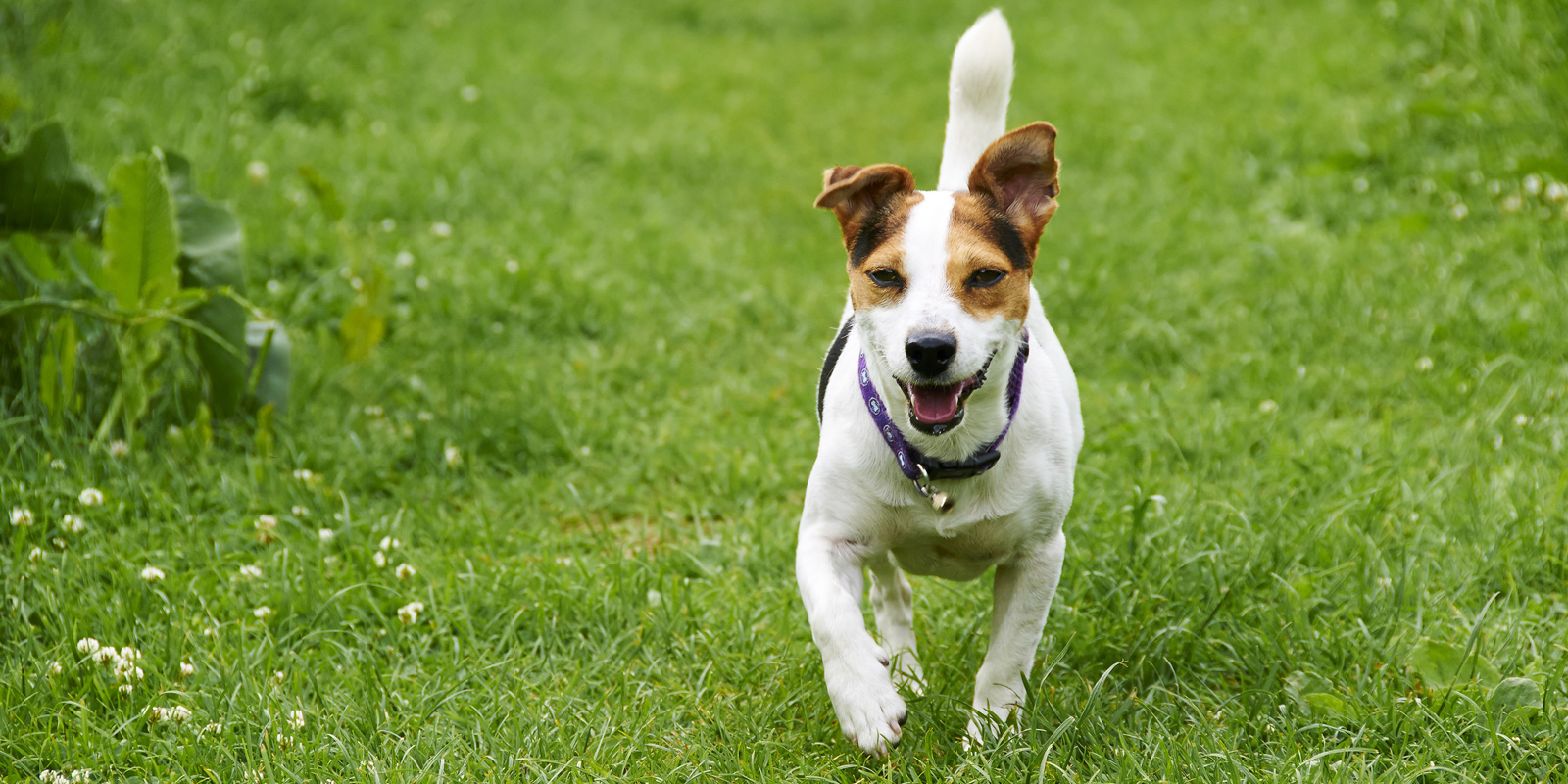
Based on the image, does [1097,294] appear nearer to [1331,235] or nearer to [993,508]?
[1331,235]

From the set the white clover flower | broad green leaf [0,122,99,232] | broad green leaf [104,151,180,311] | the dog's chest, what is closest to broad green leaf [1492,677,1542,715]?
the dog's chest

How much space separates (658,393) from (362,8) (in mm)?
6789

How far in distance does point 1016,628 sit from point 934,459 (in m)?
0.46

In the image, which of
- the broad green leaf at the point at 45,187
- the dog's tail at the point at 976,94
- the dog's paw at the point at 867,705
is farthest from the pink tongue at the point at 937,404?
the broad green leaf at the point at 45,187

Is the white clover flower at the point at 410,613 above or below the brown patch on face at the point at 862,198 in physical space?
below

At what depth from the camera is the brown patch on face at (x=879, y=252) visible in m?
2.86

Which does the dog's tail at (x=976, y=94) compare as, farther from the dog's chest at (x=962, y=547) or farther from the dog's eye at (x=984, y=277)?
the dog's chest at (x=962, y=547)

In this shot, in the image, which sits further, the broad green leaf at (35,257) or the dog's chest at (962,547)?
the broad green leaf at (35,257)

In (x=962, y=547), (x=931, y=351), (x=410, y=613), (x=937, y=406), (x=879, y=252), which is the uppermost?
(x=879, y=252)

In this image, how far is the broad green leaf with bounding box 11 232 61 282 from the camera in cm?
411

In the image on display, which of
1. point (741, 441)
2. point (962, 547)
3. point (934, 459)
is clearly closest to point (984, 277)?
point (934, 459)

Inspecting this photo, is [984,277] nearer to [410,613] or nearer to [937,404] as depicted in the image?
[937,404]

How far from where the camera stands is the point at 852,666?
8.92 ft

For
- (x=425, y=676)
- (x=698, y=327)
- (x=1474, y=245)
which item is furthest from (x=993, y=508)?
(x=1474, y=245)
